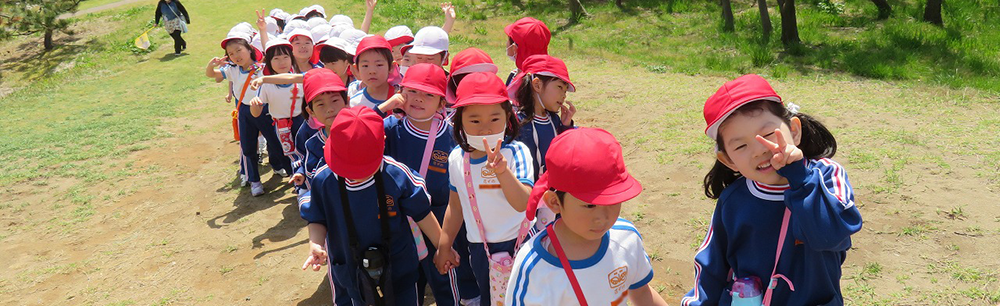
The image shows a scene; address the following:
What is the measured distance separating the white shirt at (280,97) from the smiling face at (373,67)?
1402mm

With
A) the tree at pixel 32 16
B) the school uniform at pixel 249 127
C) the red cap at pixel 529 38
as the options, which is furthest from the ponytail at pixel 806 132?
the tree at pixel 32 16

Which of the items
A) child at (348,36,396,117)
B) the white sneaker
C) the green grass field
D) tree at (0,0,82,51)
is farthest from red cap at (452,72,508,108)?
tree at (0,0,82,51)

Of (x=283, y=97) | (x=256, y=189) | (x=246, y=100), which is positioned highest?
(x=283, y=97)

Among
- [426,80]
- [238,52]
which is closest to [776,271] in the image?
[426,80]

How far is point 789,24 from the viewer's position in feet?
34.5

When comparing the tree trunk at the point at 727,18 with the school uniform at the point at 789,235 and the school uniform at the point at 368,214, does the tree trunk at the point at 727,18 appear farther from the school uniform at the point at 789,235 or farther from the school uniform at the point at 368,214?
the school uniform at the point at 789,235

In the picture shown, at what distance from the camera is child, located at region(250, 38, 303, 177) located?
555cm

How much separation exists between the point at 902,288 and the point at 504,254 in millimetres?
2341

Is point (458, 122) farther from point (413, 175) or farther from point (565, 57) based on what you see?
point (565, 57)

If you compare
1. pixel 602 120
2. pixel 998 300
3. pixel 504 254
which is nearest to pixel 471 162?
pixel 504 254

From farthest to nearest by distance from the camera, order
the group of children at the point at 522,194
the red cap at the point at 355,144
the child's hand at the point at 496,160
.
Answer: the red cap at the point at 355,144, the child's hand at the point at 496,160, the group of children at the point at 522,194

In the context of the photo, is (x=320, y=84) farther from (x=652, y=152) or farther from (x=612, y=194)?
(x=652, y=152)

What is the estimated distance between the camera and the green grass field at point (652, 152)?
14.6ft

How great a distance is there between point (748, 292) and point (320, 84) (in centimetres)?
252
